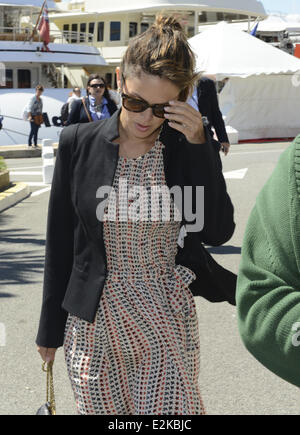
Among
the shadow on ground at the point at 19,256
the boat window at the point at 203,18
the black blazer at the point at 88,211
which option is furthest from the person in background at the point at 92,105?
the boat window at the point at 203,18

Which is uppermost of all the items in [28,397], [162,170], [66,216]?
[162,170]

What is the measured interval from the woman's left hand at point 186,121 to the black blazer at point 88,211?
3 cm

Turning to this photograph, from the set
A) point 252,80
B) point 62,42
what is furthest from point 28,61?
point 252,80

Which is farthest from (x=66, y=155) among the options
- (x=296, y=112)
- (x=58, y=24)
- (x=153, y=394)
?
(x=58, y=24)

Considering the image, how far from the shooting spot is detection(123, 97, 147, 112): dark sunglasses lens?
8.19 ft

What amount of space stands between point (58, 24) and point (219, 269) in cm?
5364

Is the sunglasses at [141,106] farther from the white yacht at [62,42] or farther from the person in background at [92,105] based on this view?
the white yacht at [62,42]

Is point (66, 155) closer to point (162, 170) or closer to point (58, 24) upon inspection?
point (162, 170)

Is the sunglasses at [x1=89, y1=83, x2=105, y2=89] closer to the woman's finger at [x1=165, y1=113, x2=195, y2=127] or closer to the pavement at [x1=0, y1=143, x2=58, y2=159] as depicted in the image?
the woman's finger at [x1=165, y1=113, x2=195, y2=127]

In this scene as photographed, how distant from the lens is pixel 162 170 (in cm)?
263

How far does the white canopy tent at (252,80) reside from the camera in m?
24.1

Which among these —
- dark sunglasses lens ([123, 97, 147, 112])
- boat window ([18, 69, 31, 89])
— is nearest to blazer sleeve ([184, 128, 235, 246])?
dark sunglasses lens ([123, 97, 147, 112])

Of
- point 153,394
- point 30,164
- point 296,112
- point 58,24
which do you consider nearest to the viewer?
point 153,394

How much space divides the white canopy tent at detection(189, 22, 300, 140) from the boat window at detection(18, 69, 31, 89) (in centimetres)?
1169
